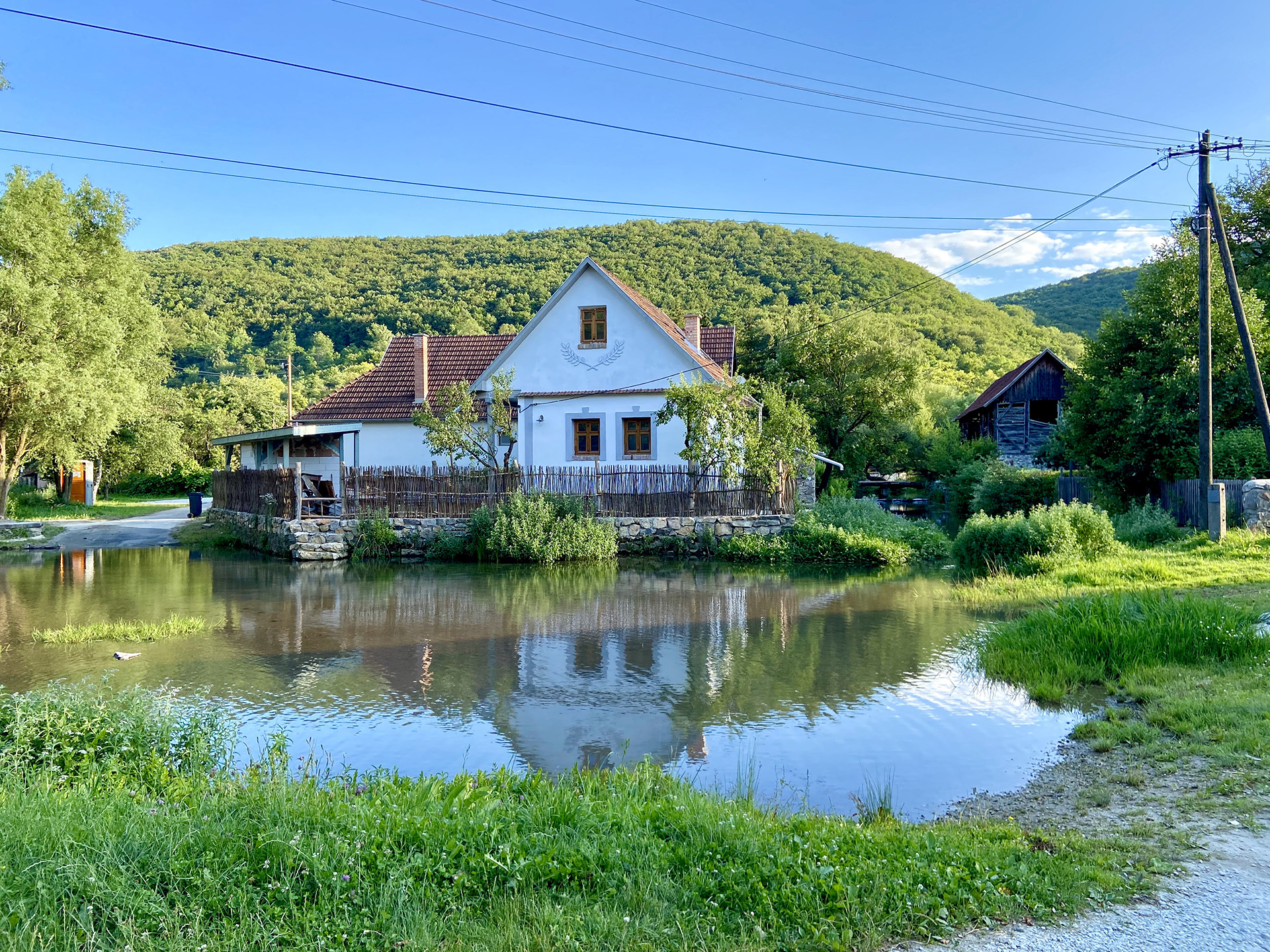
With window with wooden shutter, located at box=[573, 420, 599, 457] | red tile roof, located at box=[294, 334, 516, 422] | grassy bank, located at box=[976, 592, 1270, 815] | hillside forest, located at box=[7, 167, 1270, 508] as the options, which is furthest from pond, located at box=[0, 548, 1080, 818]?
hillside forest, located at box=[7, 167, 1270, 508]

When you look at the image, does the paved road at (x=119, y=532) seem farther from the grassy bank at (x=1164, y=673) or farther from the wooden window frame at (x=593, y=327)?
Result: the grassy bank at (x=1164, y=673)

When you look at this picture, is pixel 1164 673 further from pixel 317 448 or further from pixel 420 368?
pixel 317 448

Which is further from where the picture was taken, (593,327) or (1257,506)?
(593,327)

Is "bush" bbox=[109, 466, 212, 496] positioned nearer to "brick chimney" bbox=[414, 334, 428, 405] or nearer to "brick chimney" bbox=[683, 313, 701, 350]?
"brick chimney" bbox=[414, 334, 428, 405]

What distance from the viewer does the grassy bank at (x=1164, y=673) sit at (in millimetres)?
5922

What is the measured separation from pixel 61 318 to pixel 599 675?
108 ft

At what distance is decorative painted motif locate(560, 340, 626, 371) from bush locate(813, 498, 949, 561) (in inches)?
315

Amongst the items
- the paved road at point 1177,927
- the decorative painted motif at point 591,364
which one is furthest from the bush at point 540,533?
the paved road at point 1177,927

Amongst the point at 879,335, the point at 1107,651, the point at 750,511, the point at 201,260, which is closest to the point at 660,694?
the point at 1107,651

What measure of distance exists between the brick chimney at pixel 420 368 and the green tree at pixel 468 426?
158 inches

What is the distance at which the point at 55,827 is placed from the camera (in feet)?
12.9

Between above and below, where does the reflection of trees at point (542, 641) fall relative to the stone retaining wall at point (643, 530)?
below

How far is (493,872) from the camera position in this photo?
390 cm

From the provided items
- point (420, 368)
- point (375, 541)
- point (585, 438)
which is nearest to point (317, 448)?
point (420, 368)
